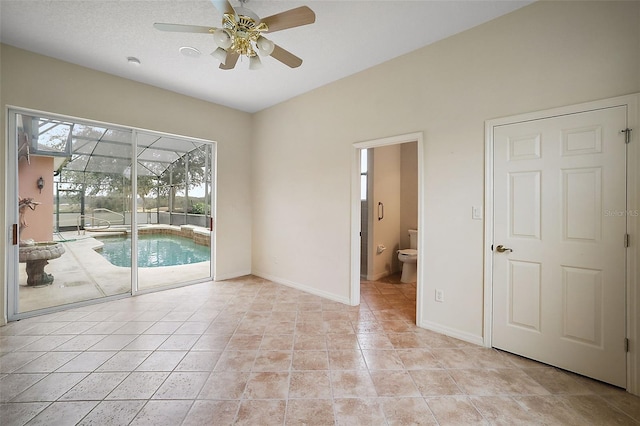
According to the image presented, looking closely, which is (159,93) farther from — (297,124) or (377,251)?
(377,251)

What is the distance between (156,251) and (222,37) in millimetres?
3569

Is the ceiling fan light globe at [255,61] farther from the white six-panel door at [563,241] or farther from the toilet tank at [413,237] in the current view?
the toilet tank at [413,237]

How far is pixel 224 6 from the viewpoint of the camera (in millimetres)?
1765

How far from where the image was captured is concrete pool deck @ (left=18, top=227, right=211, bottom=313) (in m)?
3.10

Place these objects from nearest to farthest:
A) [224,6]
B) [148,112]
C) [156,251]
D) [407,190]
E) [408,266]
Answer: [224,6], [148,112], [156,251], [408,266], [407,190]

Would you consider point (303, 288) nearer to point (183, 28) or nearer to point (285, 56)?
point (285, 56)

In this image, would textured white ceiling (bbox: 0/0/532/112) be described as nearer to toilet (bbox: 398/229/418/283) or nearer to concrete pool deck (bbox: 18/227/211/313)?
concrete pool deck (bbox: 18/227/211/313)

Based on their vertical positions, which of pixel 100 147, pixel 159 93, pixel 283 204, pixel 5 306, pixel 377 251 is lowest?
pixel 5 306

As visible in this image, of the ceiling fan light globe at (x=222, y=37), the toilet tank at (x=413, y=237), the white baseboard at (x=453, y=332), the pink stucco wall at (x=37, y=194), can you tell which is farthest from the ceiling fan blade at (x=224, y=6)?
the toilet tank at (x=413, y=237)

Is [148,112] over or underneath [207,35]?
underneath

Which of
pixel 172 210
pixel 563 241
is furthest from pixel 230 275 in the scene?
pixel 563 241

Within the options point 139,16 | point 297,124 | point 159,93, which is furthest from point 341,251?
point 159,93

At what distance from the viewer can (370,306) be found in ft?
11.3

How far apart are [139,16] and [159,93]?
1.68m
